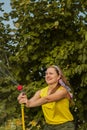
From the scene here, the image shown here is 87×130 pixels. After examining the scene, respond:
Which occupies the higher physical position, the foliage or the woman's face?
the foliage

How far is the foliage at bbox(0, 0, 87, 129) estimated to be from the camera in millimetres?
6836

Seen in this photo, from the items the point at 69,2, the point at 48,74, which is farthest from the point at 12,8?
the point at 48,74

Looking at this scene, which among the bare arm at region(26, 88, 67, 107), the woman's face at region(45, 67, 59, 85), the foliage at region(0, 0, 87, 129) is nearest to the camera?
the bare arm at region(26, 88, 67, 107)

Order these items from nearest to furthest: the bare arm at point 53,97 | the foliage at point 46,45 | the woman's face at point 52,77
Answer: the bare arm at point 53,97
the woman's face at point 52,77
the foliage at point 46,45

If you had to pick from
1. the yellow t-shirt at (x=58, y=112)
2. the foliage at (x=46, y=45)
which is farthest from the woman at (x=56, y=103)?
the foliage at (x=46, y=45)

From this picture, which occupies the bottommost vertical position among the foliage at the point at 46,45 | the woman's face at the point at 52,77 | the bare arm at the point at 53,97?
the bare arm at the point at 53,97

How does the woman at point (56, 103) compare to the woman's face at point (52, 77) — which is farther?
the woman's face at point (52, 77)

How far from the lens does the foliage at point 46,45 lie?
22.4 feet

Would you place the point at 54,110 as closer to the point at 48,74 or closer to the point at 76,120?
the point at 48,74

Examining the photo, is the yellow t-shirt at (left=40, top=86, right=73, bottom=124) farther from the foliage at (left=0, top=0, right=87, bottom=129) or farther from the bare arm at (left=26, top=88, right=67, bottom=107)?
the foliage at (left=0, top=0, right=87, bottom=129)

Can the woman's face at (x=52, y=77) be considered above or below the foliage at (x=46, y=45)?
below

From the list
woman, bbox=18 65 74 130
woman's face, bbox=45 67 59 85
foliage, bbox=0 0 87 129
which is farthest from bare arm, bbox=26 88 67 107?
foliage, bbox=0 0 87 129

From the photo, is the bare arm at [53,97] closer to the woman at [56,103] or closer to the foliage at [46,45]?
the woman at [56,103]

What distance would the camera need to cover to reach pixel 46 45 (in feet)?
23.9
